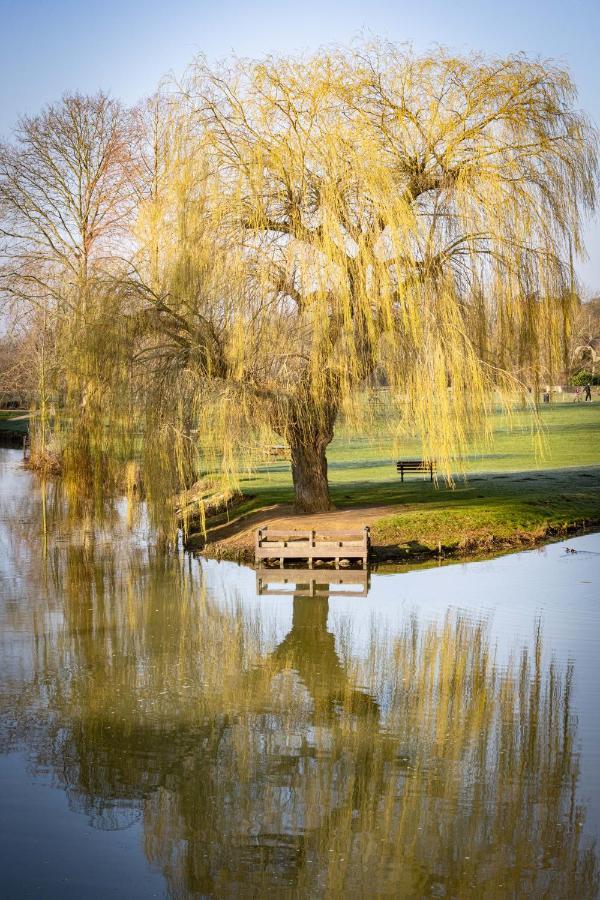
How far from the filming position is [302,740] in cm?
1160


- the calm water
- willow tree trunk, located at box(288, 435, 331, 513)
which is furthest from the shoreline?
the calm water

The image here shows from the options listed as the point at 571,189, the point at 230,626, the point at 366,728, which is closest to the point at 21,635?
the point at 230,626

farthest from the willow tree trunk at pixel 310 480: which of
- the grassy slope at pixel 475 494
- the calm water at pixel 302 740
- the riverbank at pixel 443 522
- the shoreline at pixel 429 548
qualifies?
the calm water at pixel 302 740

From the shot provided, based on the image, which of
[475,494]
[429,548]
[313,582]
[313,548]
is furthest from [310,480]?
[475,494]

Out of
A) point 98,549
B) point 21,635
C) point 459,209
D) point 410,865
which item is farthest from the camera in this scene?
point 98,549

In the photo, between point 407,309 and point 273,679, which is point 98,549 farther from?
point 273,679

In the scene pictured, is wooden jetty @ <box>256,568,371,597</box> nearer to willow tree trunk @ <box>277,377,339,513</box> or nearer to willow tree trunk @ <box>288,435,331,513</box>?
willow tree trunk @ <box>277,377,339,513</box>

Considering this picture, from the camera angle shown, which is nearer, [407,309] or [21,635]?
[21,635]

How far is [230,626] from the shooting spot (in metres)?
17.6

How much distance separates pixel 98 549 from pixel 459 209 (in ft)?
38.1

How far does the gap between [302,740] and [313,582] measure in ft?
32.1

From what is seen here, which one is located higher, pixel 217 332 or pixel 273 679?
pixel 217 332

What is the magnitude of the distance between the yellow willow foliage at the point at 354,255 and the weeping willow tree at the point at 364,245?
0.13 ft

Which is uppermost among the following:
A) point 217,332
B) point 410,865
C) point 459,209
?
point 459,209
